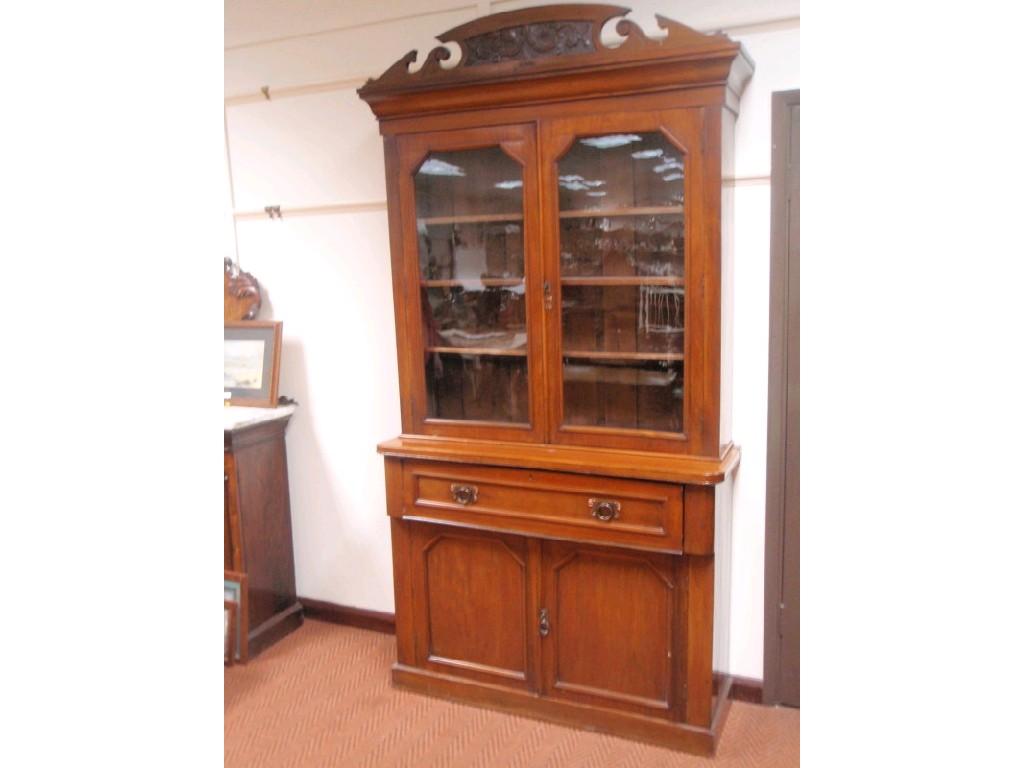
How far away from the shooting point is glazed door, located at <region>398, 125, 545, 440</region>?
2283mm

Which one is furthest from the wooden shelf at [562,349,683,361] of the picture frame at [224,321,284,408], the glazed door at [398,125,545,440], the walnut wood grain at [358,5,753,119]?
the picture frame at [224,321,284,408]

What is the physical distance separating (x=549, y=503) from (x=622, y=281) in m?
0.67

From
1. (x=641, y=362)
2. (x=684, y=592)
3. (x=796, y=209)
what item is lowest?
(x=684, y=592)

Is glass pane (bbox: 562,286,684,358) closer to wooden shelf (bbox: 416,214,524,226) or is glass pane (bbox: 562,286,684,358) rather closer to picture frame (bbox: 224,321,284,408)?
wooden shelf (bbox: 416,214,524,226)

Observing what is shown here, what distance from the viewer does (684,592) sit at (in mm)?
2199

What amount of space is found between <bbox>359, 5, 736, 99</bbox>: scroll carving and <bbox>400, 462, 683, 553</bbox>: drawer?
1125 millimetres

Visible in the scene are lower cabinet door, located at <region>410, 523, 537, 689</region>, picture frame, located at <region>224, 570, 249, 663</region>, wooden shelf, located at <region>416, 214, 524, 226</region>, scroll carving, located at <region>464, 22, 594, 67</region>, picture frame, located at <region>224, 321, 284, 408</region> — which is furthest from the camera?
picture frame, located at <region>224, 321, 284, 408</region>

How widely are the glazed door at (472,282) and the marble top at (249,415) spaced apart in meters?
0.69

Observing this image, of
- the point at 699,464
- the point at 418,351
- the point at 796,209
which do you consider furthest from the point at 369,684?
the point at 796,209

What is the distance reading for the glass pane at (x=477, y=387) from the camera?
239cm

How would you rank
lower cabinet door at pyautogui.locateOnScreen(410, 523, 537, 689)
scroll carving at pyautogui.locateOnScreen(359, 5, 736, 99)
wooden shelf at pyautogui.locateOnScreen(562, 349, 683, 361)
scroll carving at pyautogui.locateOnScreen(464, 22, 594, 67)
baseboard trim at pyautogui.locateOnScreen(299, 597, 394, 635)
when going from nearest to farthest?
scroll carving at pyautogui.locateOnScreen(359, 5, 736, 99), scroll carving at pyautogui.locateOnScreen(464, 22, 594, 67), wooden shelf at pyautogui.locateOnScreen(562, 349, 683, 361), lower cabinet door at pyautogui.locateOnScreen(410, 523, 537, 689), baseboard trim at pyautogui.locateOnScreen(299, 597, 394, 635)
